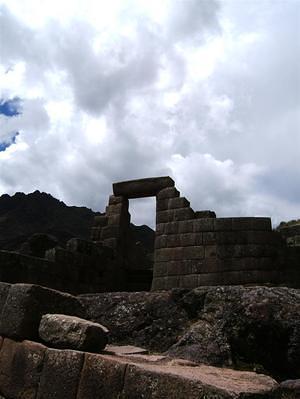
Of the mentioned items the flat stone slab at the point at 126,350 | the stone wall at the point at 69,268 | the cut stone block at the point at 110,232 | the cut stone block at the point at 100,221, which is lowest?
the flat stone slab at the point at 126,350

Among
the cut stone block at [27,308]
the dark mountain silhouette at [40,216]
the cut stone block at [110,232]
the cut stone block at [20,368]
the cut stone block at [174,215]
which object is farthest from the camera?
the dark mountain silhouette at [40,216]

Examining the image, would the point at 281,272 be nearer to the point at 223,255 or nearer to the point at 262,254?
the point at 262,254

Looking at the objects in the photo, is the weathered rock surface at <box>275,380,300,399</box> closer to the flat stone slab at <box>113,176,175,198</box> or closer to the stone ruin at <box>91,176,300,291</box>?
the stone ruin at <box>91,176,300,291</box>

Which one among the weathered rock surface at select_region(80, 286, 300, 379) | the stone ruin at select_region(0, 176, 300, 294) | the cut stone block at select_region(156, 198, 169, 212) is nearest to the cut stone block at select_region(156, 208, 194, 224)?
the stone ruin at select_region(0, 176, 300, 294)

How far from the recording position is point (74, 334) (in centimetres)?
396

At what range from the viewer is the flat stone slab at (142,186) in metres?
13.7

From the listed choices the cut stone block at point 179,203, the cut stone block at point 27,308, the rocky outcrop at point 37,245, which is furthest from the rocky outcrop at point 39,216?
the cut stone block at point 27,308

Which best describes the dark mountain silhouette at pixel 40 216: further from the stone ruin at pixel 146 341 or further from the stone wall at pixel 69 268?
the stone ruin at pixel 146 341

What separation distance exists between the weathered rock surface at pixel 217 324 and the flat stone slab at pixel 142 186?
8.56m

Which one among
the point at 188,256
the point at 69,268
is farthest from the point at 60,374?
the point at 188,256

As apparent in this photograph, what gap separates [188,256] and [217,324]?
316 inches

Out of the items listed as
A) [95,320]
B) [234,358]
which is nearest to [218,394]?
[234,358]

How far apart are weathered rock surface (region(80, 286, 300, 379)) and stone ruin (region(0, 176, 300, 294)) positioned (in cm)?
578

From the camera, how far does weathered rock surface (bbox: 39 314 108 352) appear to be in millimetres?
3916
